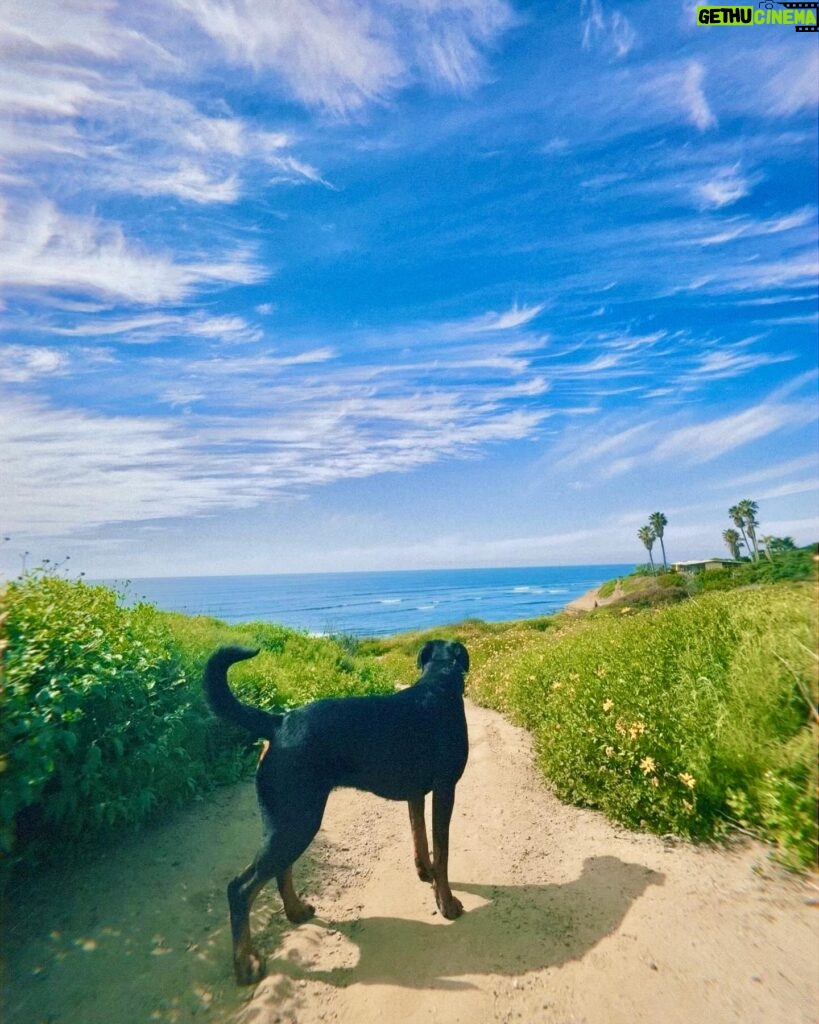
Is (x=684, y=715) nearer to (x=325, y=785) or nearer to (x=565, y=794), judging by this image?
(x=565, y=794)

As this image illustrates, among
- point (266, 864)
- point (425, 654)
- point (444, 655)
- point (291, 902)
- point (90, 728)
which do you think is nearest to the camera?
point (266, 864)

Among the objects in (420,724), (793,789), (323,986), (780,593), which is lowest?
(323,986)

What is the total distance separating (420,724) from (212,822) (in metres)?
3.24

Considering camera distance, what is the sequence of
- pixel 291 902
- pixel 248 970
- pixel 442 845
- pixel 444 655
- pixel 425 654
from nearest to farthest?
pixel 248 970 < pixel 442 845 < pixel 291 902 < pixel 444 655 < pixel 425 654

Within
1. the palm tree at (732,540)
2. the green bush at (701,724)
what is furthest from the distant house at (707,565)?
the green bush at (701,724)

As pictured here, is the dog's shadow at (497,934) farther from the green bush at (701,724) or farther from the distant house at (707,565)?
the distant house at (707,565)

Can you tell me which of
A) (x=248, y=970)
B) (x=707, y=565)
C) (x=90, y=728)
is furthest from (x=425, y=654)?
(x=707, y=565)

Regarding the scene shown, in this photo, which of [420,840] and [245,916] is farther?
[420,840]

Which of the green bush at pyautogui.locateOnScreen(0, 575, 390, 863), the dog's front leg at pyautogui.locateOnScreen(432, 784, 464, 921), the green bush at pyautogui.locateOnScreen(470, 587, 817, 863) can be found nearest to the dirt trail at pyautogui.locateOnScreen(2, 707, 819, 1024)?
the dog's front leg at pyautogui.locateOnScreen(432, 784, 464, 921)

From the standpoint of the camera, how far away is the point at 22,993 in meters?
3.48

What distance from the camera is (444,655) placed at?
171 inches

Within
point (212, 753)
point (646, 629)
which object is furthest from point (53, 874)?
point (646, 629)

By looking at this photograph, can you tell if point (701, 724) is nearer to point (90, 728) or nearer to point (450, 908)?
point (450, 908)

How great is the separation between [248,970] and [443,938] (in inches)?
53.0
